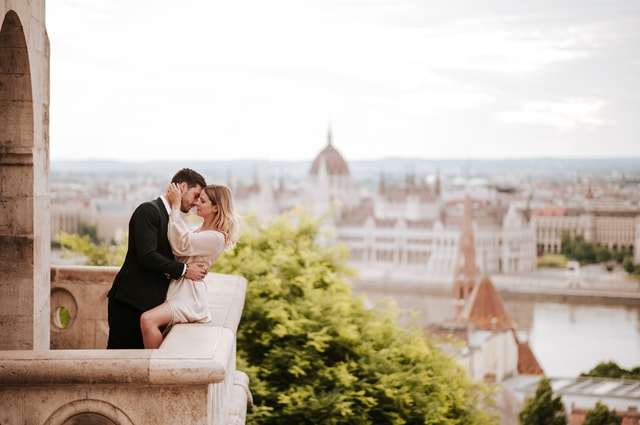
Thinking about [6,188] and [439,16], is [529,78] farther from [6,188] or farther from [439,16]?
[6,188]

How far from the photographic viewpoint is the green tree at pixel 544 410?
24266 millimetres

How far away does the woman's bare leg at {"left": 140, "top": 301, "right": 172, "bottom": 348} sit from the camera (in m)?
2.64

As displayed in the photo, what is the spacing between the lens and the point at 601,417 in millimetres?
21734

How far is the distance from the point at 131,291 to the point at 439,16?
6293 centimetres

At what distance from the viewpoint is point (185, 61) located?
6338 cm

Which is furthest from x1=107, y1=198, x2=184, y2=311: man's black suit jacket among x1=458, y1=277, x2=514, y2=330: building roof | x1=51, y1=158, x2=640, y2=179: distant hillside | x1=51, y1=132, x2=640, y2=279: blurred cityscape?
x1=51, y1=158, x2=640, y2=179: distant hillside

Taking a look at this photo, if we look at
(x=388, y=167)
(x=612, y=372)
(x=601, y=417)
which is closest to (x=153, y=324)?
(x=601, y=417)

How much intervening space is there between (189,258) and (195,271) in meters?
0.06

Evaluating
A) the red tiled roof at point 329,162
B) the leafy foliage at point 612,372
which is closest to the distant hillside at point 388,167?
the red tiled roof at point 329,162

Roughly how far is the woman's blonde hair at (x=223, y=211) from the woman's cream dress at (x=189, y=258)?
32 mm

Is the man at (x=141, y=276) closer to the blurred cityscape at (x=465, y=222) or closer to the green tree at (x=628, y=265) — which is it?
the blurred cityscape at (x=465, y=222)

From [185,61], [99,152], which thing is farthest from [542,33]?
[99,152]

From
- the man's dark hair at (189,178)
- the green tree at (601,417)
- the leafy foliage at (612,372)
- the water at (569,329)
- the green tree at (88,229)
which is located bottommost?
the water at (569,329)

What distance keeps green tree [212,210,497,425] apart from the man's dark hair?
2635 millimetres
